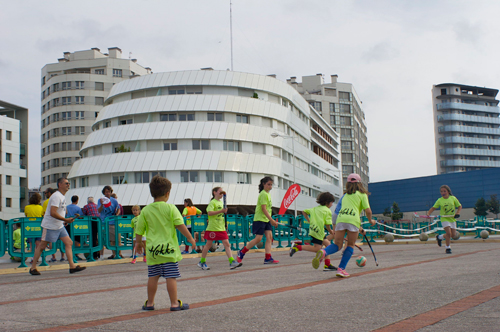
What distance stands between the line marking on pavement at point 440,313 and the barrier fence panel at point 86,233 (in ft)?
34.7

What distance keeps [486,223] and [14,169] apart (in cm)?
6083

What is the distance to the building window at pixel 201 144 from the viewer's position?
179ft

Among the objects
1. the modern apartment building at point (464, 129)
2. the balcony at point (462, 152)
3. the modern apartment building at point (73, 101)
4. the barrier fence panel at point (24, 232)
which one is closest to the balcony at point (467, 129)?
the modern apartment building at point (464, 129)

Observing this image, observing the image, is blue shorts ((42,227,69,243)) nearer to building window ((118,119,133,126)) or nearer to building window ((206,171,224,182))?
building window ((206,171,224,182))

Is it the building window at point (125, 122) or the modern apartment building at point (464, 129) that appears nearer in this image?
the building window at point (125, 122)

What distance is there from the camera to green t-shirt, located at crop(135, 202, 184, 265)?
5.55 m

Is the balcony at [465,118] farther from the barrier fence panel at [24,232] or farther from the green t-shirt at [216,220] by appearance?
the barrier fence panel at [24,232]

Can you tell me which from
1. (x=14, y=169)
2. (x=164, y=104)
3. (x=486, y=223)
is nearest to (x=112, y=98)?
(x=164, y=104)

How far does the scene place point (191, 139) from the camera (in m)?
54.4

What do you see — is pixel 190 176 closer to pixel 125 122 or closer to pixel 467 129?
pixel 125 122

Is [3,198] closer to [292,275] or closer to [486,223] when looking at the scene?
[486,223]

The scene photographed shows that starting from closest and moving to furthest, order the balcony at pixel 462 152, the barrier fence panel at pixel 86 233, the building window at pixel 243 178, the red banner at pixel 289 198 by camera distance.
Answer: the barrier fence panel at pixel 86 233 < the red banner at pixel 289 198 < the building window at pixel 243 178 < the balcony at pixel 462 152

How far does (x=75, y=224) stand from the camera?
1385 cm

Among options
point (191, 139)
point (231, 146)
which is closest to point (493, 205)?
point (231, 146)
